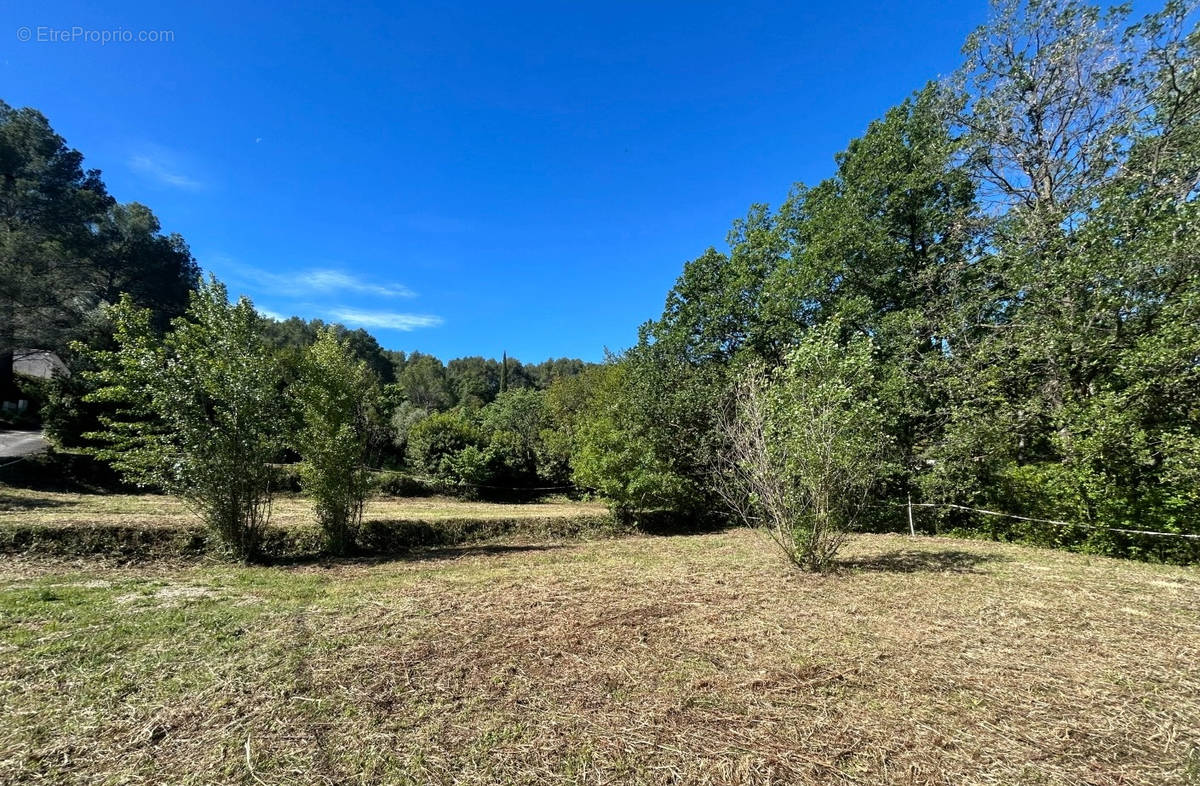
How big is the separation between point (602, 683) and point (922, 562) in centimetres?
753

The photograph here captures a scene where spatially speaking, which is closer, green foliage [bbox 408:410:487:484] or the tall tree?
the tall tree

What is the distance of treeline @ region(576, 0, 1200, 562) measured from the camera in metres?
7.93

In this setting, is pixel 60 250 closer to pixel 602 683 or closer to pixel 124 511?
pixel 124 511

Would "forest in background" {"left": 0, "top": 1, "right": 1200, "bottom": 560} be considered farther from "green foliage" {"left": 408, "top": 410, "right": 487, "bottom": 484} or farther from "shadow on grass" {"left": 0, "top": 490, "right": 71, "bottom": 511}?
"shadow on grass" {"left": 0, "top": 490, "right": 71, "bottom": 511}

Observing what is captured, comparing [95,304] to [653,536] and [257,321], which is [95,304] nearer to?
[257,321]

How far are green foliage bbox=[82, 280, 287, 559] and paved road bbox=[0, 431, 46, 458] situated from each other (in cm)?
1226

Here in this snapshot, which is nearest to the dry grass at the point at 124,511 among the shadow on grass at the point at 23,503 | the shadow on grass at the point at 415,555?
the shadow on grass at the point at 23,503

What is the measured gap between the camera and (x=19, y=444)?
17.0m

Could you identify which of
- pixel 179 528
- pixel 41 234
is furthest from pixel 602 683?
pixel 41 234

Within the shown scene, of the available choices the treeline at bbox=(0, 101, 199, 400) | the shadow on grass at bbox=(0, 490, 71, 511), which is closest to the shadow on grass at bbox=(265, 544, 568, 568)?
the shadow on grass at bbox=(0, 490, 71, 511)

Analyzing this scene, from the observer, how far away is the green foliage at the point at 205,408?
7.75 meters

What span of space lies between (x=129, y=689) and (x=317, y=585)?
3849mm

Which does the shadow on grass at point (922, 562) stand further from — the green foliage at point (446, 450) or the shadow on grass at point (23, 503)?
the shadow on grass at point (23, 503)

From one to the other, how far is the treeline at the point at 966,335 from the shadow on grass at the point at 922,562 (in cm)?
96
